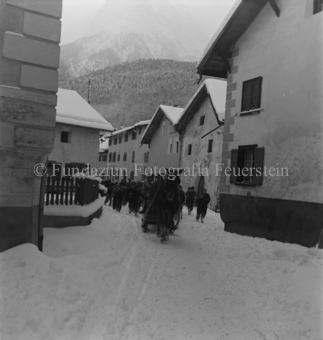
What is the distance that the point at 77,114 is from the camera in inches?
957

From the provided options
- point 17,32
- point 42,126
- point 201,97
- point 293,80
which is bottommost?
point 42,126

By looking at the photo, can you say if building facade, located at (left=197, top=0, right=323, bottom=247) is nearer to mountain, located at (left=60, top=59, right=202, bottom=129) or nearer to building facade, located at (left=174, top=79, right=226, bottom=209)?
building facade, located at (left=174, top=79, right=226, bottom=209)

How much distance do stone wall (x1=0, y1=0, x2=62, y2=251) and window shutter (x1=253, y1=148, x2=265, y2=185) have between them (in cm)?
698

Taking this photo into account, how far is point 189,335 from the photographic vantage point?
4.01 meters

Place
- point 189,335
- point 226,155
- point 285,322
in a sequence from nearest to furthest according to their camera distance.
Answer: point 189,335
point 285,322
point 226,155

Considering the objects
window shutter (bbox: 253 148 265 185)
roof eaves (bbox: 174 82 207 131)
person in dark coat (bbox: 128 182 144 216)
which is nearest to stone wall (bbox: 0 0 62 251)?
window shutter (bbox: 253 148 265 185)

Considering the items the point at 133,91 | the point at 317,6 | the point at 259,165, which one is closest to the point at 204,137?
the point at 259,165

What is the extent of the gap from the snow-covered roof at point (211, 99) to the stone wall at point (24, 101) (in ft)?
53.5

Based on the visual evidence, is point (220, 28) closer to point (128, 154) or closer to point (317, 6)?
point (317, 6)

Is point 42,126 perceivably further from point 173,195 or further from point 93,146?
point 93,146

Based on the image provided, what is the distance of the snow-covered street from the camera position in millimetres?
4043

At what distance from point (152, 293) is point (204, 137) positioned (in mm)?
19890

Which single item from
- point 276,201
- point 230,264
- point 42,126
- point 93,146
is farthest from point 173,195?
point 93,146

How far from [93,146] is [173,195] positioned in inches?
679
